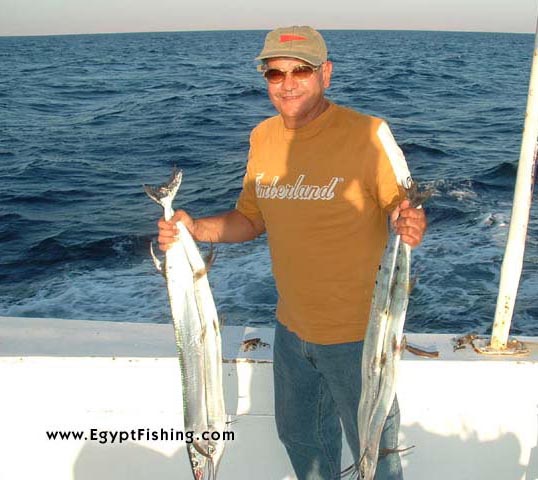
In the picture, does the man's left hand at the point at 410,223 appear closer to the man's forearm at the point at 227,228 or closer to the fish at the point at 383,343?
the fish at the point at 383,343

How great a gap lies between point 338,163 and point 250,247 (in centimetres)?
763

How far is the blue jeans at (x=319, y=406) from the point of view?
2768mm

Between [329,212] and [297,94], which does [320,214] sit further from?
[297,94]

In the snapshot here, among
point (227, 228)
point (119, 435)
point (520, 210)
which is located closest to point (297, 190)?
point (227, 228)

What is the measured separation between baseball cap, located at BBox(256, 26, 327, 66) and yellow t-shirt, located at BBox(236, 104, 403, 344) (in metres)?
0.23

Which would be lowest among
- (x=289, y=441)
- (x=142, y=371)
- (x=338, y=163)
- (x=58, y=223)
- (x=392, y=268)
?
(x=58, y=223)

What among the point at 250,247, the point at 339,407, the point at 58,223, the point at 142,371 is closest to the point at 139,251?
the point at 250,247

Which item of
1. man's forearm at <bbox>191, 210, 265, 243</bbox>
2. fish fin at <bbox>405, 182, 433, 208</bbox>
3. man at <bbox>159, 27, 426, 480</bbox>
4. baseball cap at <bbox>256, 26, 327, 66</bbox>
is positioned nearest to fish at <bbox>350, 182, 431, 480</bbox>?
fish fin at <bbox>405, 182, 433, 208</bbox>

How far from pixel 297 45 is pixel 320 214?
709 millimetres

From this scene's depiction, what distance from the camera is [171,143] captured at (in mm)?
19578

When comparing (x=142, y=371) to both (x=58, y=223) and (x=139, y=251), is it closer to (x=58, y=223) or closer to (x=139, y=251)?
(x=139, y=251)

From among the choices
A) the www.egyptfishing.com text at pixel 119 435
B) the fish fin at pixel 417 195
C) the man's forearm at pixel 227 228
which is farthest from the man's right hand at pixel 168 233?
the www.egyptfishing.com text at pixel 119 435

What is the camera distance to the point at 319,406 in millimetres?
3035

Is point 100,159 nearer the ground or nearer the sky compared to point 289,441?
nearer the ground
